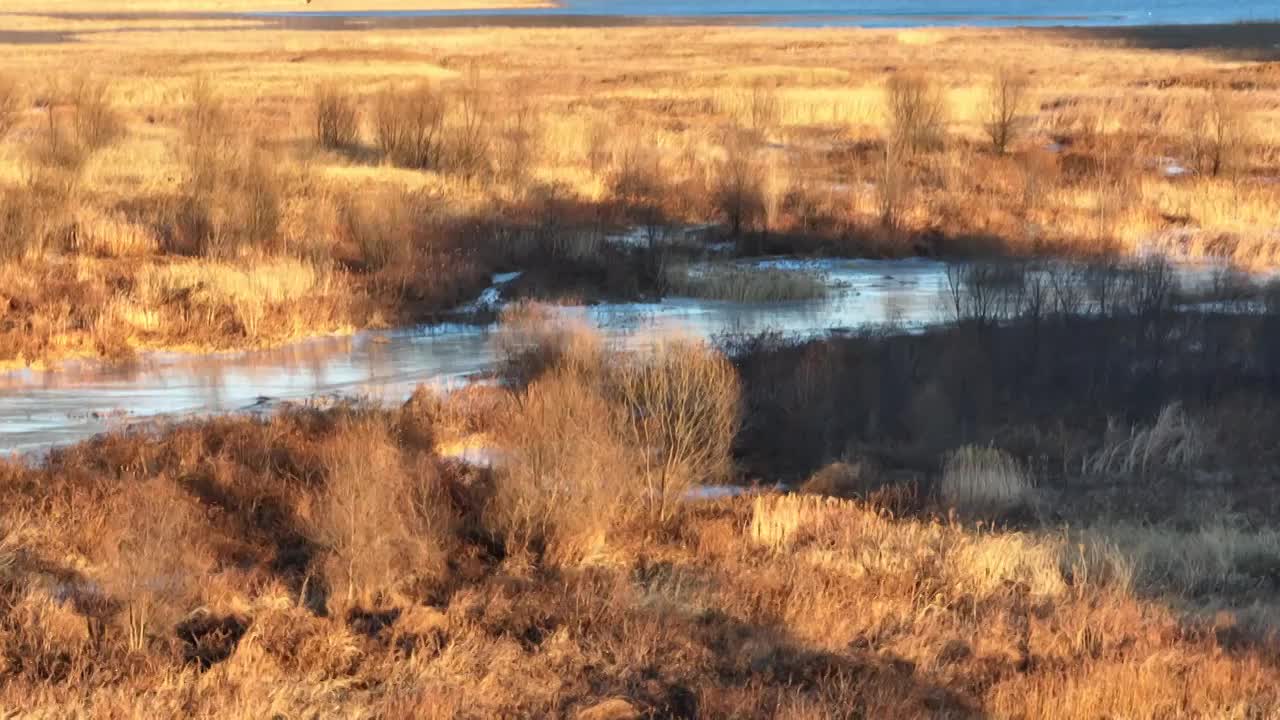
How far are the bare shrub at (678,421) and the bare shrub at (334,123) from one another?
19184 millimetres

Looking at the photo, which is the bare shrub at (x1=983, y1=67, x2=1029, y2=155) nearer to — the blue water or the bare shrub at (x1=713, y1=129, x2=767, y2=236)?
the bare shrub at (x1=713, y1=129, x2=767, y2=236)

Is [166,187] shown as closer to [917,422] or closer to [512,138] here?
[512,138]

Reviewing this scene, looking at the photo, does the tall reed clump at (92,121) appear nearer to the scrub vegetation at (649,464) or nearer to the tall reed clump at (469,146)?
the scrub vegetation at (649,464)

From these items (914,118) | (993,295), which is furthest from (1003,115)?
(993,295)

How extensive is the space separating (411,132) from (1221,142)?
14331 millimetres

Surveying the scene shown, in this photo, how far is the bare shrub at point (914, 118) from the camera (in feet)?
94.0

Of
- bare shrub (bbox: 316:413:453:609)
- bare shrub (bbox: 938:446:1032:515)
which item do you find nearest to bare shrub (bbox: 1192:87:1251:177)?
bare shrub (bbox: 938:446:1032:515)

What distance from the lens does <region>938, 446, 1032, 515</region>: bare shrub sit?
30.5ft

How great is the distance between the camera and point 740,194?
21219 mm

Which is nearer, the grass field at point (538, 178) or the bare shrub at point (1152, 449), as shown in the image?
the bare shrub at point (1152, 449)

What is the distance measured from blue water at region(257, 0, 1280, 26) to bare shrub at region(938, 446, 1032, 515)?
87.5m

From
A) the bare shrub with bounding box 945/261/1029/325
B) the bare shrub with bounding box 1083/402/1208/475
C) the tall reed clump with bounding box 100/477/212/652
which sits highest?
the tall reed clump with bounding box 100/477/212/652

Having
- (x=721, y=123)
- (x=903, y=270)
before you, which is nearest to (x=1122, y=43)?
(x=721, y=123)

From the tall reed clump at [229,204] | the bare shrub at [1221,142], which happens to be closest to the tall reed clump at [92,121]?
the tall reed clump at [229,204]
